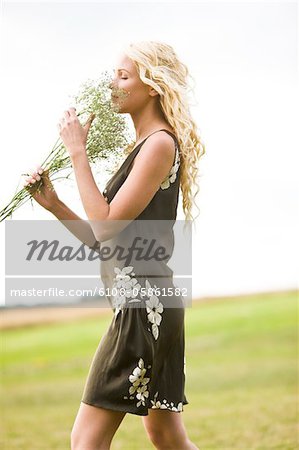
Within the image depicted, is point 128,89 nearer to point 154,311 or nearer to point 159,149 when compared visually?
point 159,149

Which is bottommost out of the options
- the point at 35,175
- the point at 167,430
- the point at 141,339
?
the point at 167,430

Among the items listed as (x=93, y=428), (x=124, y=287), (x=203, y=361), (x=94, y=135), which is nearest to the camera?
(x=93, y=428)

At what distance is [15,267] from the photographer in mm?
3947

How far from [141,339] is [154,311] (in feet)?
0.28

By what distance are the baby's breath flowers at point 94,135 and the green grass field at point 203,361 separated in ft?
12.1

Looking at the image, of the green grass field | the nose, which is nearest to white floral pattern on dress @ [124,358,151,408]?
the nose

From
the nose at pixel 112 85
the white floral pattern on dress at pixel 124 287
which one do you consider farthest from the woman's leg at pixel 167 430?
the nose at pixel 112 85

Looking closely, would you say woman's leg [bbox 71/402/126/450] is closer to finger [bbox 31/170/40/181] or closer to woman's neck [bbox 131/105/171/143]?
finger [bbox 31/170/40/181]

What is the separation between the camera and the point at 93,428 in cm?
187

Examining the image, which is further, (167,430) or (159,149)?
(167,430)

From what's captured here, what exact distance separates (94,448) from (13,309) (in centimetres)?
451

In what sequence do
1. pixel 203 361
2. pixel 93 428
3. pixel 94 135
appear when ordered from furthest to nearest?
1. pixel 203 361
2. pixel 94 135
3. pixel 93 428

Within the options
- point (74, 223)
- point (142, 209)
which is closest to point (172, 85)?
point (142, 209)

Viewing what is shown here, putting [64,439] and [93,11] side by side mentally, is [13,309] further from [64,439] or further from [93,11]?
[93,11]
